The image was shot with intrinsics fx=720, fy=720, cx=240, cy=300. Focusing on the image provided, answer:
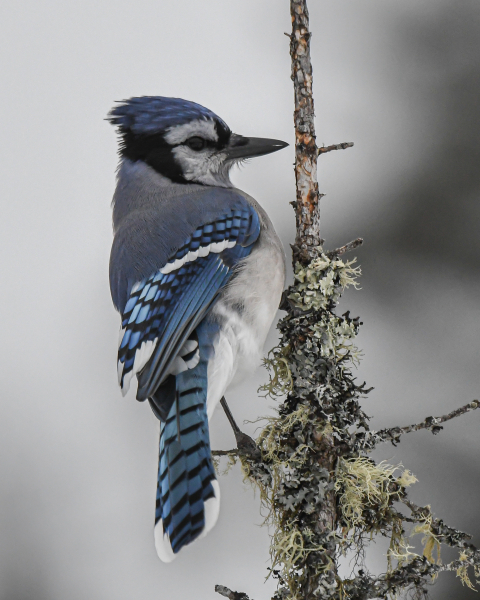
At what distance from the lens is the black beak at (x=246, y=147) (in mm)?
2205

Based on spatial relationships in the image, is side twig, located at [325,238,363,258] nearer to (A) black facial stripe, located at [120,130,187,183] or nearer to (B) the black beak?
(B) the black beak

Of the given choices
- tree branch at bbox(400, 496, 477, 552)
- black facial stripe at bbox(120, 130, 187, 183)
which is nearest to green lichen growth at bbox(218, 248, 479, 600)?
tree branch at bbox(400, 496, 477, 552)

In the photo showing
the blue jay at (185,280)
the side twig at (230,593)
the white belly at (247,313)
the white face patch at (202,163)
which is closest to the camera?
the side twig at (230,593)

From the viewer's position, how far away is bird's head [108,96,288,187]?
2129 mm

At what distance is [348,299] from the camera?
3.04m

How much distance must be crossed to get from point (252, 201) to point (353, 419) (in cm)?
85

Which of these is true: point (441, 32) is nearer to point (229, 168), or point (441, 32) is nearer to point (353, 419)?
point (229, 168)

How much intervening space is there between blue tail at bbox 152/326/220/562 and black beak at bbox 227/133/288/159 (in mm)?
683

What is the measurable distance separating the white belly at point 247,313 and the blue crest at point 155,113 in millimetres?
481

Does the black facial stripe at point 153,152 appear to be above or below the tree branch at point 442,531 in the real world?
above

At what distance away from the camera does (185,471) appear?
1689mm

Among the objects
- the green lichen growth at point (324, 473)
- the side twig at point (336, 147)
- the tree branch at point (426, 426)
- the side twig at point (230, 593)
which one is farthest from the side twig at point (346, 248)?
the side twig at point (230, 593)

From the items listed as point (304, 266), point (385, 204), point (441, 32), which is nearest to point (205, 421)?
point (304, 266)

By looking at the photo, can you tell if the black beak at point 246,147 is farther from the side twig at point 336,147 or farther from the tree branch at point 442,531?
the tree branch at point 442,531
